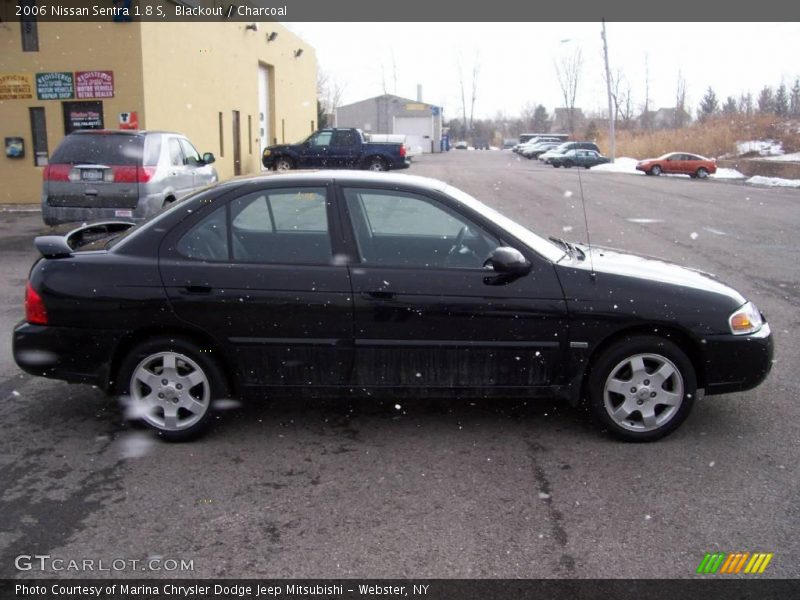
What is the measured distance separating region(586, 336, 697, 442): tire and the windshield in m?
0.71

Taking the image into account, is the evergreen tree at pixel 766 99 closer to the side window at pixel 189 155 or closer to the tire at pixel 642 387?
the side window at pixel 189 155

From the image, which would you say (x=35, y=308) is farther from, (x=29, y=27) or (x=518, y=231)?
(x=29, y=27)

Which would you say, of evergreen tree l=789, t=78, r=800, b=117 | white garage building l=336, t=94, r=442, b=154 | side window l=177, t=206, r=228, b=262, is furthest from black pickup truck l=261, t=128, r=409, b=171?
evergreen tree l=789, t=78, r=800, b=117

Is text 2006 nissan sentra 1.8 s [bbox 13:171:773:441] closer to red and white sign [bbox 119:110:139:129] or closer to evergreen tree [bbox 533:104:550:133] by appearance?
red and white sign [bbox 119:110:139:129]

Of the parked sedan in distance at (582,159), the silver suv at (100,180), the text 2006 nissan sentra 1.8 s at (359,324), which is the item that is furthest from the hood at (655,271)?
the parked sedan in distance at (582,159)

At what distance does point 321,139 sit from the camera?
88.1ft

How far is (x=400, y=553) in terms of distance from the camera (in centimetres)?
334

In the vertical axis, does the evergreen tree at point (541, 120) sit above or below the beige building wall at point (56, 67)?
above

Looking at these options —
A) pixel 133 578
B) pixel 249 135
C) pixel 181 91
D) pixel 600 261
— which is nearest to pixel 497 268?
pixel 600 261

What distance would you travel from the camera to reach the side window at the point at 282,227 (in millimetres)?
4566

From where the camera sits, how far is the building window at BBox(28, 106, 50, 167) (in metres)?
18.5

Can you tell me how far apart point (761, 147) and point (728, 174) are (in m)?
8.76

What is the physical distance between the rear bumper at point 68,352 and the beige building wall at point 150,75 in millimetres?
15386

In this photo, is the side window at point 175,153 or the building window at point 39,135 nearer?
the side window at point 175,153
